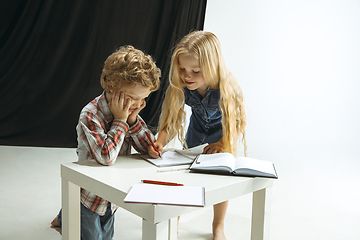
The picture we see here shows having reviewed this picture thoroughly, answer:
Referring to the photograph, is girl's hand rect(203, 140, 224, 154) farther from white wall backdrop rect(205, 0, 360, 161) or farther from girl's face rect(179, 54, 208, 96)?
white wall backdrop rect(205, 0, 360, 161)

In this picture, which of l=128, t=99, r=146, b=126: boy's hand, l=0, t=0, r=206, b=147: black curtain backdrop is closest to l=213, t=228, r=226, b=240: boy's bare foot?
l=128, t=99, r=146, b=126: boy's hand

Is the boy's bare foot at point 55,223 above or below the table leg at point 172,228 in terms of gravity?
below

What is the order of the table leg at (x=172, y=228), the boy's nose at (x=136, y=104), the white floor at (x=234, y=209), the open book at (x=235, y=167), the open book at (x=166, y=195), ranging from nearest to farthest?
the open book at (x=166, y=195) < the open book at (x=235, y=167) < the table leg at (x=172, y=228) < the boy's nose at (x=136, y=104) < the white floor at (x=234, y=209)

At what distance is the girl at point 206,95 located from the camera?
1.25 m

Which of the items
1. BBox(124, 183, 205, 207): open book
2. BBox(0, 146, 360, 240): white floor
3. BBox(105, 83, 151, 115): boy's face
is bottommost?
BBox(0, 146, 360, 240): white floor

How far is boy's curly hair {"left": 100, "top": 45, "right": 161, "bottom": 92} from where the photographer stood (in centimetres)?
103

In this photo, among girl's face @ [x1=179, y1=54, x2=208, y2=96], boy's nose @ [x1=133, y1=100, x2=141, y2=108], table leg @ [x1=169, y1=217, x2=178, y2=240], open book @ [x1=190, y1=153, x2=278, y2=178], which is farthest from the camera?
girl's face @ [x1=179, y1=54, x2=208, y2=96]

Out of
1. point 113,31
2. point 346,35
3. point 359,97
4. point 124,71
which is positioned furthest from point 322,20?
point 124,71

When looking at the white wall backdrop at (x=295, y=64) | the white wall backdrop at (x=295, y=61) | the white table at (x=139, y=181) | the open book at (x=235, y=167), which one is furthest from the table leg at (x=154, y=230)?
the white wall backdrop at (x=295, y=61)

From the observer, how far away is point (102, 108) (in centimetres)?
108

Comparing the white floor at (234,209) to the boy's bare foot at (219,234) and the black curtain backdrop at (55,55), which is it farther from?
the black curtain backdrop at (55,55)

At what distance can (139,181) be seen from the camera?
2.61ft

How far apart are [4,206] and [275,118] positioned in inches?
112

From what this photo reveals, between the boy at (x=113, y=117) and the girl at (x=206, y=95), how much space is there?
0.66ft
